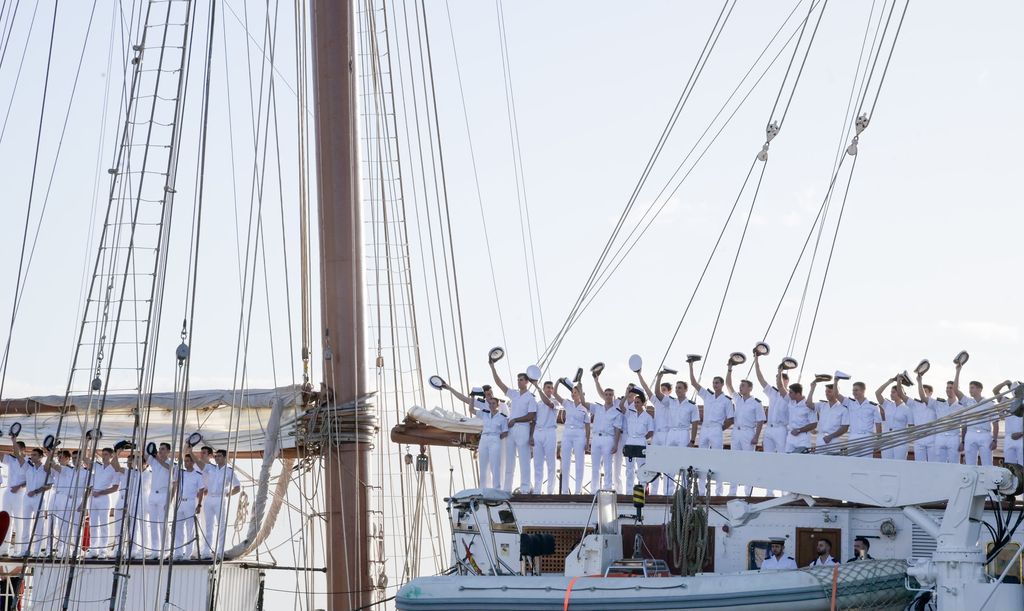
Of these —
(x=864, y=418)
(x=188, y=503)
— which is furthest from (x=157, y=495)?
(x=864, y=418)

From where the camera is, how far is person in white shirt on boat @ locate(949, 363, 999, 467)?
18953 millimetres

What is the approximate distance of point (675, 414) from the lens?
66.1 ft

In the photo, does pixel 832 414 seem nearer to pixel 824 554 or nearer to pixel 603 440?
pixel 603 440

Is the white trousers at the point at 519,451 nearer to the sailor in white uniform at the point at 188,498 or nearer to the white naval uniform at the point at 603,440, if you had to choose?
the white naval uniform at the point at 603,440

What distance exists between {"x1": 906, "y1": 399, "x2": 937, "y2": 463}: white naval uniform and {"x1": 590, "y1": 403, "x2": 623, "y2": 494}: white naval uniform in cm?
423

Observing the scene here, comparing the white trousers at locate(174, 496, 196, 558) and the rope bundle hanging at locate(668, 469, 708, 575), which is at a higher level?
the white trousers at locate(174, 496, 196, 558)

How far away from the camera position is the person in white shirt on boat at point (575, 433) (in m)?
20.3

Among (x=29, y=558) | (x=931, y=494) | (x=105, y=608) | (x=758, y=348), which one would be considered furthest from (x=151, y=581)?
(x=931, y=494)

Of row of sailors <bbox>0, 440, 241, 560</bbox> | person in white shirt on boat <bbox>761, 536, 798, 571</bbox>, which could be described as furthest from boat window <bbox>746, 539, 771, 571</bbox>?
row of sailors <bbox>0, 440, 241, 560</bbox>

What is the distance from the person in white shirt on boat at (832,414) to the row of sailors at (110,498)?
8995mm

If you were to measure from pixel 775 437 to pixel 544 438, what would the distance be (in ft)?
11.3

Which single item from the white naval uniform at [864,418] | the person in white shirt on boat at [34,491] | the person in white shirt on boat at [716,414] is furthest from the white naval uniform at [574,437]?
the person in white shirt on boat at [34,491]

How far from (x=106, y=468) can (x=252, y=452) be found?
289 centimetres

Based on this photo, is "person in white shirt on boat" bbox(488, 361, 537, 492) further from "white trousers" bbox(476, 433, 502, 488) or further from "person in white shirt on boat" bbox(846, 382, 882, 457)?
"person in white shirt on boat" bbox(846, 382, 882, 457)
